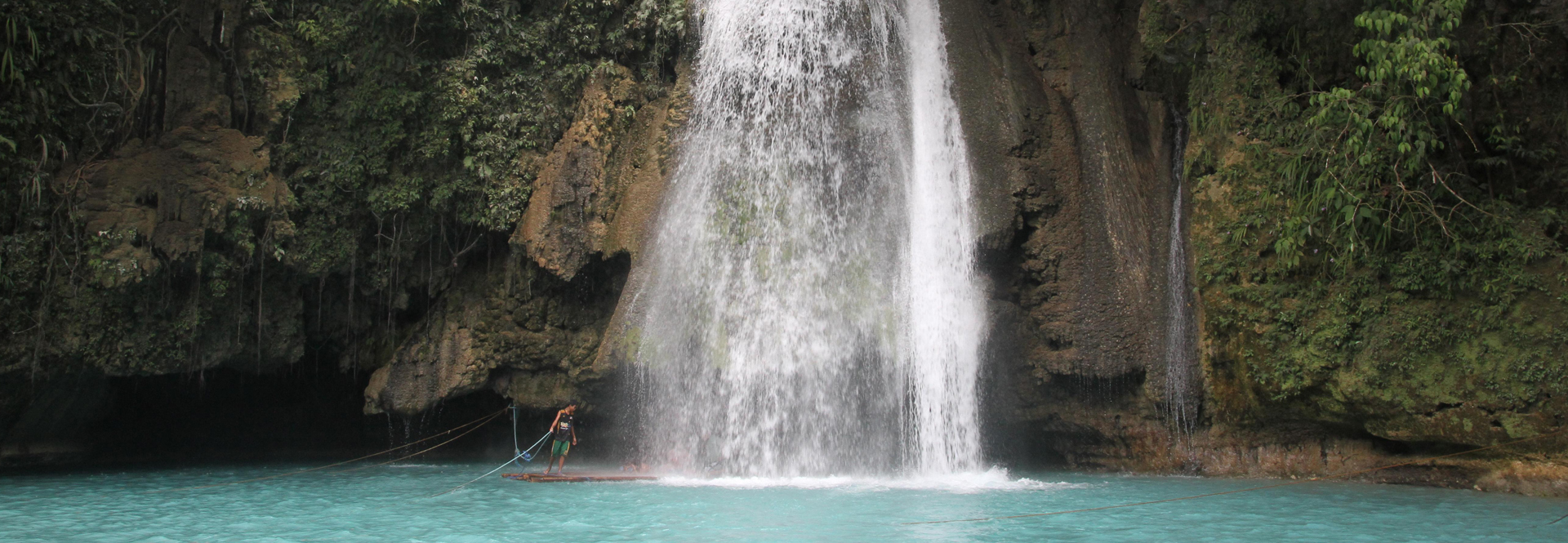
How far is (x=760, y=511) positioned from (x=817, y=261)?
441cm

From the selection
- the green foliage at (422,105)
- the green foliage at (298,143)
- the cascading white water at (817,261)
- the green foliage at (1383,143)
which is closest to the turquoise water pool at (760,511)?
the cascading white water at (817,261)

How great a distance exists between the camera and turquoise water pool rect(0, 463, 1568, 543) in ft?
27.3

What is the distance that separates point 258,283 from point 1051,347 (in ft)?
36.5

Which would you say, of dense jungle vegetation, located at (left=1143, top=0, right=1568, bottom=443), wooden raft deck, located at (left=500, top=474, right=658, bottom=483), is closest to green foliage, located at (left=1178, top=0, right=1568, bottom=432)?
dense jungle vegetation, located at (left=1143, top=0, right=1568, bottom=443)

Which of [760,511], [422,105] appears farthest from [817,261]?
[422,105]

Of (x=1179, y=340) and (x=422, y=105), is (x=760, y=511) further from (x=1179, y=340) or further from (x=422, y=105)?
(x=422, y=105)

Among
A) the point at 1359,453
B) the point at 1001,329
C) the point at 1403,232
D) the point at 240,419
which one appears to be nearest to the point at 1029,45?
the point at 1001,329

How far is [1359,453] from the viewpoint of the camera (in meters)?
11.9

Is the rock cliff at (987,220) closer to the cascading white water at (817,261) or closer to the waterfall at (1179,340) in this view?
the waterfall at (1179,340)

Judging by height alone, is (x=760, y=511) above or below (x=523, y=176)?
below

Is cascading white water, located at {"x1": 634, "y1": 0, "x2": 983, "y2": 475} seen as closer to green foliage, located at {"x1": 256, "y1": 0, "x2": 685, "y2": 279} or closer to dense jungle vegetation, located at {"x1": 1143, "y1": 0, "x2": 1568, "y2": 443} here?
green foliage, located at {"x1": 256, "y1": 0, "x2": 685, "y2": 279}

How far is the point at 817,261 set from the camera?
13.0 meters

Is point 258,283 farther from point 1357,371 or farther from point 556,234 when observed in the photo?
point 1357,371

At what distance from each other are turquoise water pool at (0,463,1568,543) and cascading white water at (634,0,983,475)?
0.89 m
